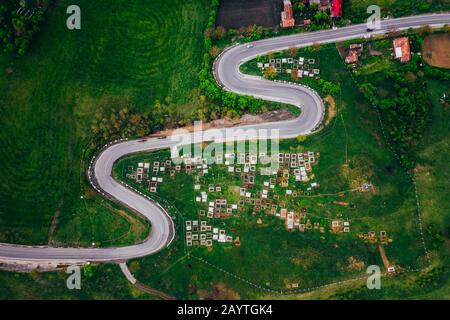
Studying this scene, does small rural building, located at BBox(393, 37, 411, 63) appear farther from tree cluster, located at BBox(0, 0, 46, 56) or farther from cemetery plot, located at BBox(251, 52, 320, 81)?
tree cluster, located at BBox(0, 0, 46, 56)

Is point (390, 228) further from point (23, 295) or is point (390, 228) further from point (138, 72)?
point (23, 295)

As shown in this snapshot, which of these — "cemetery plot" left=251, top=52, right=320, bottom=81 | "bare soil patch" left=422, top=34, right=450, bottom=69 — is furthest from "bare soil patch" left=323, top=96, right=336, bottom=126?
"bare soil patch" left=422, top=34, right=450, bottom=69

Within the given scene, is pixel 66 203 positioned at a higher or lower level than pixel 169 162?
lower

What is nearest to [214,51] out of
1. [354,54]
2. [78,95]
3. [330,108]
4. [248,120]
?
[248,120]
